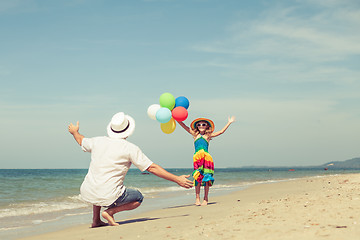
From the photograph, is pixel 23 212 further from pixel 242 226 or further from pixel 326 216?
pixel 326 216

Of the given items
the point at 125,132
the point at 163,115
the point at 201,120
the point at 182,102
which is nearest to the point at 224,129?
the point at 201,120

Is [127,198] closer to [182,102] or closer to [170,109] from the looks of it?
[170,109]

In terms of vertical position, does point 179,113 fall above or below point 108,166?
above

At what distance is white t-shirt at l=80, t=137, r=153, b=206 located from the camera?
5422mm

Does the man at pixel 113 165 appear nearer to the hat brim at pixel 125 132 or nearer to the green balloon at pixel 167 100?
the hat brim at pixel 125 132

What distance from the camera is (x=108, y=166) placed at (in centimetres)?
542

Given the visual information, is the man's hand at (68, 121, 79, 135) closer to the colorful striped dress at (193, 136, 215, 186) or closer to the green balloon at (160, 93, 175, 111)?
the green balloon at (160, 93, 175, 111)

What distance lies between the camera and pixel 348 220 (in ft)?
14.8

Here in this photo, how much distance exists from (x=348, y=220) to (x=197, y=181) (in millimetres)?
4300

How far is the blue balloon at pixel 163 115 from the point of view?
7.94m

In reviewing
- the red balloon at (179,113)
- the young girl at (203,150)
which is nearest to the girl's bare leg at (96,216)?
the young girl at (203,150)

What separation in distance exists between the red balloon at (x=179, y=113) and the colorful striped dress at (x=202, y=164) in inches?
24.2

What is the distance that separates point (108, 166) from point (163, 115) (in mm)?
2693

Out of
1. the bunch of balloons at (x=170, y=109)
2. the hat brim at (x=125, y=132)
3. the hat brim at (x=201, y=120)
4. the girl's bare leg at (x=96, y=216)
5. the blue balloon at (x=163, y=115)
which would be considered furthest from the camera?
the hat brim at (x=201, y=120)
